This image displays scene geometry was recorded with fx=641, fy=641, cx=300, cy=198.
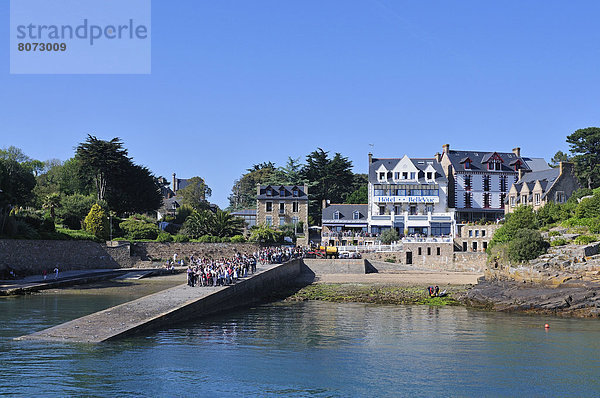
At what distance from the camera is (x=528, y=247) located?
142ft

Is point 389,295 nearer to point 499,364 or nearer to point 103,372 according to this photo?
point 499,364

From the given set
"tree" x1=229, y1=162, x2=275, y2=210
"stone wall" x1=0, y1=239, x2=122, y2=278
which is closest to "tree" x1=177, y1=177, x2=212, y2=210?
"tree" x1=229, y1=162, x2=275, y2=210

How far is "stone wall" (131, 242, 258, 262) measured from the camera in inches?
2453

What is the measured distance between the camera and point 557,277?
39.2 meters

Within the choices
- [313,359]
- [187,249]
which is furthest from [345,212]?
[313,359]

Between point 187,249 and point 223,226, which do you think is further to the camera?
point 223,226

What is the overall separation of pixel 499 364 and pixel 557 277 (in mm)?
19121

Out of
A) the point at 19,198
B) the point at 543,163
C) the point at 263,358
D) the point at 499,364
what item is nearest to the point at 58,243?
the point at 19,198

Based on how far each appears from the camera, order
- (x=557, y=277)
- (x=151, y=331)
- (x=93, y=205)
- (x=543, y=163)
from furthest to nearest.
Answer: (x=543, y=163)
(x=93, y=205)
(x=557, y=277)
(x=151, y=331)

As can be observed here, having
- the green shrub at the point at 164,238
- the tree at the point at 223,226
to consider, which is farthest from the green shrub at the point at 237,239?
the green shrub at the point at 164,238

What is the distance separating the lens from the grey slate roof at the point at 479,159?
76375mm

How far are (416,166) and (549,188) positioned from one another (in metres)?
16.1

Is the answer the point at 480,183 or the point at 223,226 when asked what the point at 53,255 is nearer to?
the point at 223,226

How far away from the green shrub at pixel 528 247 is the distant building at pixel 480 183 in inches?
1214
